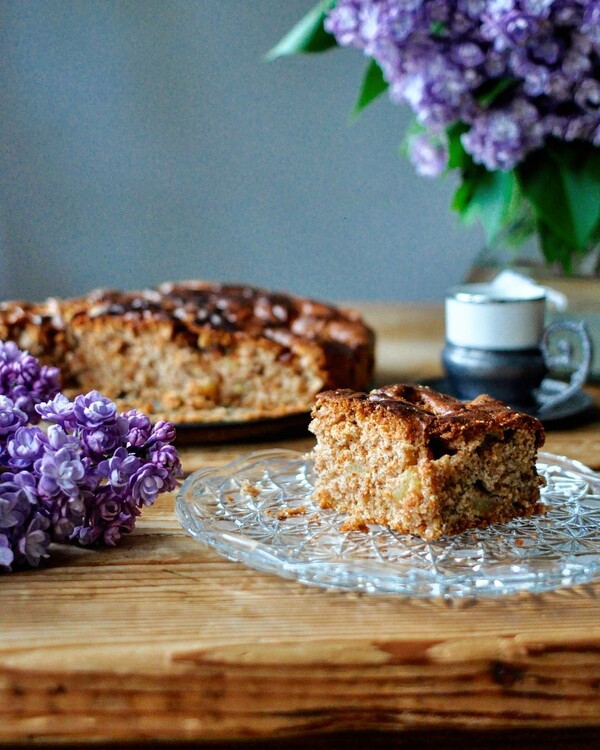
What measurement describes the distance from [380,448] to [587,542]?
11.9 inches

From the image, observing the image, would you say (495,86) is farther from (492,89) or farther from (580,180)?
(580,180)

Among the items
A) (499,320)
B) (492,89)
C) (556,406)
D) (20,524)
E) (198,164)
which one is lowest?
(556,406)

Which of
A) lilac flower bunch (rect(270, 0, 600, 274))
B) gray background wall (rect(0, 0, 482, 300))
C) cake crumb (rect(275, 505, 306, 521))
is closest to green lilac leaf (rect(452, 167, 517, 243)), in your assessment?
lilac flower bunch (rect(270, 0, 600, 274))

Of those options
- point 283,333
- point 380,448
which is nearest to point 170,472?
point 380,448

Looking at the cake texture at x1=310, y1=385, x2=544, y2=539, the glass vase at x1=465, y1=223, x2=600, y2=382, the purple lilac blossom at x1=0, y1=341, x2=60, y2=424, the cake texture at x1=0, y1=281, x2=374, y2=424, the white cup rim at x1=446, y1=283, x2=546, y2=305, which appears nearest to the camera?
the cake texture at x1=310, y1=385, x2=544, y2=539

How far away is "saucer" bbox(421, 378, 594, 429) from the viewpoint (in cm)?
193

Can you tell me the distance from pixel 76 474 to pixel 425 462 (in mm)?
454

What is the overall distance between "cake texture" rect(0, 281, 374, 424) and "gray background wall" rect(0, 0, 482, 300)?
2.40 m

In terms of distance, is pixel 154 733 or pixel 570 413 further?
pixel 570 413

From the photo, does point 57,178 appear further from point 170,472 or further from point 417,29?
point 170,472

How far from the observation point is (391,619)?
3.35 ft

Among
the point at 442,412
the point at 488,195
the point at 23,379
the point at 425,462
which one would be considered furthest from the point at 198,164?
the point at 425,462

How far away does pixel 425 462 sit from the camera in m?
1.21

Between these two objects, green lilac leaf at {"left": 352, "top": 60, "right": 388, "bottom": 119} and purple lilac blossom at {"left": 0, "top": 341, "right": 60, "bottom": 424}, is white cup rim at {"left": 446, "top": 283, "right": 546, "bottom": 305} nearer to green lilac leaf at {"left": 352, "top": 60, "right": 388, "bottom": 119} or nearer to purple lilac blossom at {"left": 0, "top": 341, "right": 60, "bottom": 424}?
green lilac leaf at {"left": 352, "top": 60, "right": 388, "bottom": 119}
